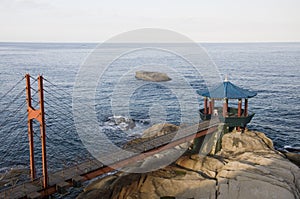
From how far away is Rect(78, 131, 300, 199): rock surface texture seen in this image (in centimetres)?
2136

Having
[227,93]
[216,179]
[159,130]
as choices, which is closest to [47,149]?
[159,130]

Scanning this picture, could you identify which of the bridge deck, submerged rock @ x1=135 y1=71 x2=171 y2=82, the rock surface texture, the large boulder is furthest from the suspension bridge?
submerged rock @ x1=135 y1=71 x2=171 y2=82

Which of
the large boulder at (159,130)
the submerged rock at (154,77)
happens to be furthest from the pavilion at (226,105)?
the submerged rock at (154,77)

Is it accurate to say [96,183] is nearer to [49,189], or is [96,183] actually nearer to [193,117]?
[49,189]

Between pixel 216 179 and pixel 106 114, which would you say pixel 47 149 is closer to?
pixel 106 114

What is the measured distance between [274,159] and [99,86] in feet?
202

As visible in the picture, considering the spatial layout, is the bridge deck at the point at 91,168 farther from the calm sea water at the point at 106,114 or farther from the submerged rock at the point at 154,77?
the submerged rock at the point at 154,77

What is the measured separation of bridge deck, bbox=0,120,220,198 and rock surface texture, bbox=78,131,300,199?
1709 mm

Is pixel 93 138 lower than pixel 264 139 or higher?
lower

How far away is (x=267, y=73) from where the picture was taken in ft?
345

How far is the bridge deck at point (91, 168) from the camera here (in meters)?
20.1

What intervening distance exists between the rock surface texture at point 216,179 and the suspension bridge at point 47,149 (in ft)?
6.43

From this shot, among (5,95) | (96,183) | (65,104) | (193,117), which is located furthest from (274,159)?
(5,95)

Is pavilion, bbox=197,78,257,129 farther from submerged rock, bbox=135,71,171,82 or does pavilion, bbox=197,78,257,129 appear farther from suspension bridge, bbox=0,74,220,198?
submerged rock, bbox=135,71,171,82
